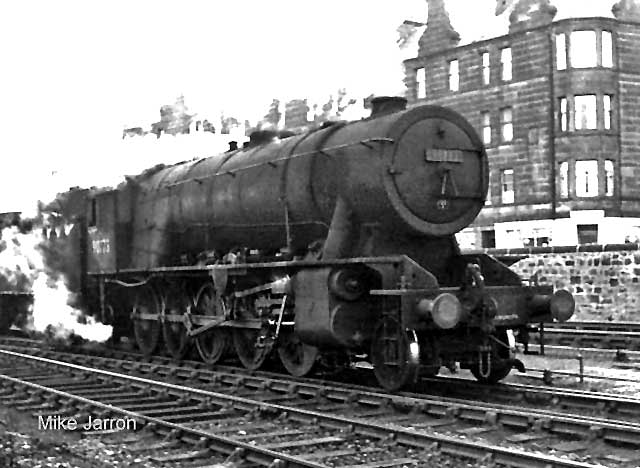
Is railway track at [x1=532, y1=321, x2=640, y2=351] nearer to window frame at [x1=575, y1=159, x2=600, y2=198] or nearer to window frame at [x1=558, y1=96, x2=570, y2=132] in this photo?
window frame at [x1=575, y1=159, x2=600, y2=198]

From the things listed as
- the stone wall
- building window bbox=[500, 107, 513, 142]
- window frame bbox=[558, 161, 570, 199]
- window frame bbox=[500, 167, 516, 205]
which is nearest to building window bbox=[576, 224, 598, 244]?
window frame bbox=[558, 161, 570, 199]

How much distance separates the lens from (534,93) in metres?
33.8

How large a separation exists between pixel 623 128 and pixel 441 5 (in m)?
9.26

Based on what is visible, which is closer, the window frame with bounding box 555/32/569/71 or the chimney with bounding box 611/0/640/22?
the window frame with bounding box 555/32/569/71

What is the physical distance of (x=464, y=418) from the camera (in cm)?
830

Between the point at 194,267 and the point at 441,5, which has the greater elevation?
the point at 441,5

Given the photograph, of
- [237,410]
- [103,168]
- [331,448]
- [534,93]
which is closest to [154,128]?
[103,168]

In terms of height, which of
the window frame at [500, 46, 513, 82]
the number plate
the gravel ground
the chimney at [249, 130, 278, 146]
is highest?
the window frame at [500, 46, 513, 82]

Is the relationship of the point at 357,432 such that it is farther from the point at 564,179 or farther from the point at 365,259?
the point at 564,179

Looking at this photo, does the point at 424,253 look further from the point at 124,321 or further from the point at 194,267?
the point at 124,321

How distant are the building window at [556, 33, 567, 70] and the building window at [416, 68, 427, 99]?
240 inches

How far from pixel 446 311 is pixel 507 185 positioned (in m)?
26.8

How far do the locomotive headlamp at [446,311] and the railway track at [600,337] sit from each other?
19.3 ft

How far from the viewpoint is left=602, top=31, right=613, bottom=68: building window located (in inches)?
1319
